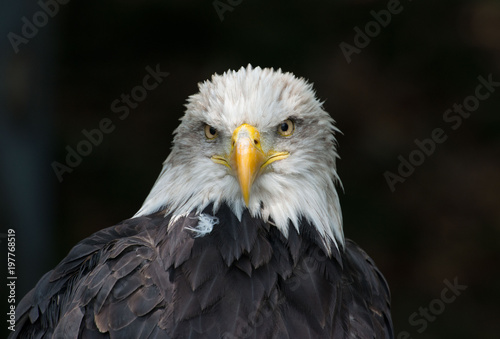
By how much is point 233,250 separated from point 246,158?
427mm

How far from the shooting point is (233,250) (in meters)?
3.42

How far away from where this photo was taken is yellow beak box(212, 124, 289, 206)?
335 centimetres

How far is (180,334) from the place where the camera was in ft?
10.5

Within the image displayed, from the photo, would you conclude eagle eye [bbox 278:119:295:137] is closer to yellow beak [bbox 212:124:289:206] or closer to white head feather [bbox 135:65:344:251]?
white head feather [bbox 135:65:344:251]

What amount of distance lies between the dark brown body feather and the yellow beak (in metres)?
0.24

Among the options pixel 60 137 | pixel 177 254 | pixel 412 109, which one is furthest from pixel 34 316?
pixel 412 109

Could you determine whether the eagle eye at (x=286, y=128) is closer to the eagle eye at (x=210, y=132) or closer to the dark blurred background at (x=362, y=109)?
the eagle eye at (x=210, y=132)

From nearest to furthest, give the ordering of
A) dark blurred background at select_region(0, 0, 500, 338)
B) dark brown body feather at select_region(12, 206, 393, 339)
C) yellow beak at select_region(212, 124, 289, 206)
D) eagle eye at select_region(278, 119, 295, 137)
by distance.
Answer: dark brown body feather at select_region(12, 206, 393, 339) → yellow beak at select_region(212, 124, 289, 206) → eagle eye at select_region(278, 119, 295, 137) → dark blurred background at select_region(0, 0, 500, 338)

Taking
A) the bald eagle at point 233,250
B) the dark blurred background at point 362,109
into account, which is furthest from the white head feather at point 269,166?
the dark blurred background at point 362,109

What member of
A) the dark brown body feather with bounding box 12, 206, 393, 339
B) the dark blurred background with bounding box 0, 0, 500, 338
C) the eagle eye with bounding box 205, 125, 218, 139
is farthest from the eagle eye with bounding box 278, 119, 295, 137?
the dark blurred background with bounding box 0, 0, 500, 338

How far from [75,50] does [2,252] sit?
2330mm

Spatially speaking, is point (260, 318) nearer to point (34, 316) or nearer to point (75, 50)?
point (34, 316)

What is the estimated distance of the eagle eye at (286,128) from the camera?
3.70 m

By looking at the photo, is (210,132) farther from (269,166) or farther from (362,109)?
(362,109)
